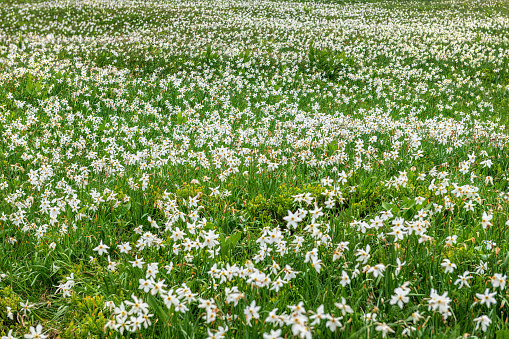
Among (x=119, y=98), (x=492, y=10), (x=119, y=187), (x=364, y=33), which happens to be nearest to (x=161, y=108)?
(x=119, y=98)

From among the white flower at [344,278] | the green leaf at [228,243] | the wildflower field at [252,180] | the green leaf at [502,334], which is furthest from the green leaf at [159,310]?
the green leaf at [502,334]

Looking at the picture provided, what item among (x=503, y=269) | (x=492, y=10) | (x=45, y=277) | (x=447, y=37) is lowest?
(x=45, y=277)

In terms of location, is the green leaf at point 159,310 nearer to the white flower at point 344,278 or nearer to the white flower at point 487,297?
the white flower at point 344,278

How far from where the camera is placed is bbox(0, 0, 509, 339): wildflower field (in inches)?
112

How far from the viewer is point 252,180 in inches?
214

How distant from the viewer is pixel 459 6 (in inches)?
1247

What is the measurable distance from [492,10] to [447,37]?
13.3 meters

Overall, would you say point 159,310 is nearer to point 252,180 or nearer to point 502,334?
point 502,334

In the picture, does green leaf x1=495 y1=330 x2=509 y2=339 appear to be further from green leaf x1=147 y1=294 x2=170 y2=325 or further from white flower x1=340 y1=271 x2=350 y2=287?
green leaf x1=147 y1=294 x2=170 y2=325

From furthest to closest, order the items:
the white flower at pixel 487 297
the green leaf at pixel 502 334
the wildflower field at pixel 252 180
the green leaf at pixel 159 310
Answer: the wildflower field at pixel 252 180 → the green leaf at pixel 159 310 → the green leaf at pixel 502 334 → the white flower at pixel 487 297

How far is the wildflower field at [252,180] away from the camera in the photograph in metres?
2.84

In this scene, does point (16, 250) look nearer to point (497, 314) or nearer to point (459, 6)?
point (497, 314)

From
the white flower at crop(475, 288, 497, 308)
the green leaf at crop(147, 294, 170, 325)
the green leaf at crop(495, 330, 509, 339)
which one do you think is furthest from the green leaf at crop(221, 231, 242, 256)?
the green leaf at crop(495, 330, 509, 339)

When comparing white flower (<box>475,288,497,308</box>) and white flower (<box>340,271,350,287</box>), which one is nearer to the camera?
white flower (<box>475,288,497,308</box>)
